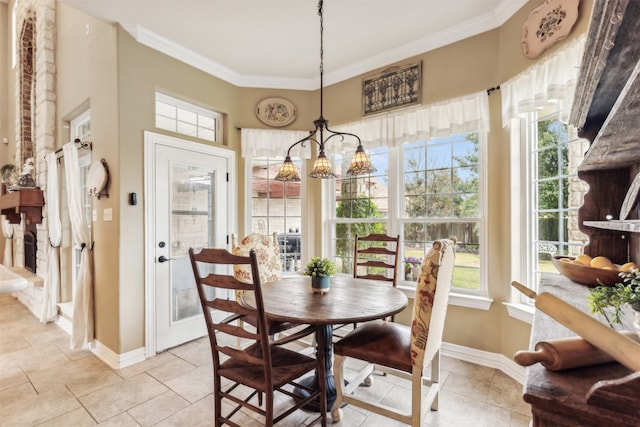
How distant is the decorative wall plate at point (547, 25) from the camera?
1.99 meters

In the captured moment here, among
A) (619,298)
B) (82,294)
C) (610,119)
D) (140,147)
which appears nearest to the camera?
(619,298)

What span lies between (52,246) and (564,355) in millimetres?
4734

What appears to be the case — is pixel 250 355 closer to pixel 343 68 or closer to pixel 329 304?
pixel 329 304

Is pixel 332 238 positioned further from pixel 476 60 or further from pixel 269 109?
pixel 476 60

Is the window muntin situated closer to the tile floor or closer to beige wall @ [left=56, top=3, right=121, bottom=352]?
the tile floor

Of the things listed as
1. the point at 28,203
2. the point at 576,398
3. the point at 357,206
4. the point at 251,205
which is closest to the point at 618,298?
the point at 576,398

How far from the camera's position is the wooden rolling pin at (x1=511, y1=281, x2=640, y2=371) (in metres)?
0.49

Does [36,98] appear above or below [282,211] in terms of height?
above

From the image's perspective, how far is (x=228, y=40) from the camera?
9.91 ft

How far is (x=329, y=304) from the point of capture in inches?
74.4

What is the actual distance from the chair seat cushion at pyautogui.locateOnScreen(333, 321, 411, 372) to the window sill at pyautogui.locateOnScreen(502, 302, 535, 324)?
3.37 feet

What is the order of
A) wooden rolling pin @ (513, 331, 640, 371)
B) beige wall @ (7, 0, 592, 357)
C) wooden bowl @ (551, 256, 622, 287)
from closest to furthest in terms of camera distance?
wooden rolling pin @ (513, 331, 640, 371), wooden bowl @ (551, 256, 622, 287), beige wall @ (7, 0, 592, 357)

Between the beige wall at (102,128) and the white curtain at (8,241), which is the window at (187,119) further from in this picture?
the white curtain at (8,241)

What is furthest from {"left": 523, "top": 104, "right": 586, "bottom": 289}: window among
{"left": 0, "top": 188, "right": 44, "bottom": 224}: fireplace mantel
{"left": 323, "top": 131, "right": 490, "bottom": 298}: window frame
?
{"left": 0, "top": 188, "right": 44, "bottom": 224}: fireplace mantel
